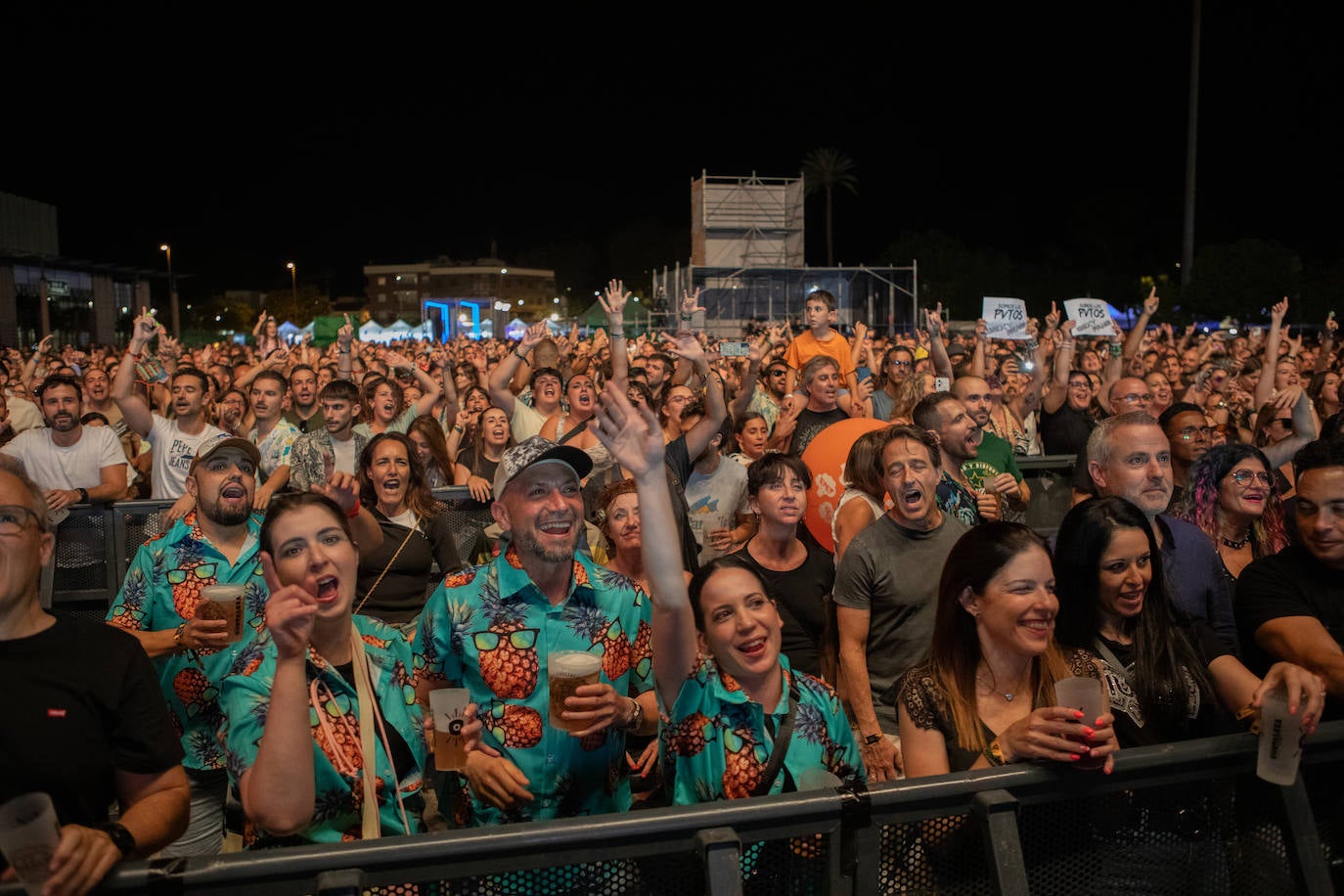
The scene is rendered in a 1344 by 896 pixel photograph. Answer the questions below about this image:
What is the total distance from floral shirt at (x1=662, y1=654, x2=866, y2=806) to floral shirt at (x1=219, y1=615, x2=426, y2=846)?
74 cm

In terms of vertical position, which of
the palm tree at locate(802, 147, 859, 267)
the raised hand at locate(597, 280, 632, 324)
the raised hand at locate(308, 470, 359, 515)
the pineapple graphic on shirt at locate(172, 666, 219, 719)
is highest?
the palm tree at locate(802, 147, 859, 267)

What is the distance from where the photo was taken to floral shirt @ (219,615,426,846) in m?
2.62

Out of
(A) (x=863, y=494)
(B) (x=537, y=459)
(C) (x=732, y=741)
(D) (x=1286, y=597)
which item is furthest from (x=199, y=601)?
(D) (x=1286, y=597)

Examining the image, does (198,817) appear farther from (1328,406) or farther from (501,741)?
(1328,406)

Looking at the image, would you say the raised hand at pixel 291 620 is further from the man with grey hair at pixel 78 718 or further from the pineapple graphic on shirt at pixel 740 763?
the pineapple graphic on shirt at pixel 740 763

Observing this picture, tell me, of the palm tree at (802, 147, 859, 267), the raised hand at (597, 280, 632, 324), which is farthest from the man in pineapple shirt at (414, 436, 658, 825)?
the palm tree at (802, 147, 859, 267)

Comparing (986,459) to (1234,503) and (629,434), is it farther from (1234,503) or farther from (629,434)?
(629,434)

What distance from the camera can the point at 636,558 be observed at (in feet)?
15.4

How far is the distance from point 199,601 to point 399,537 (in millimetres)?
1738

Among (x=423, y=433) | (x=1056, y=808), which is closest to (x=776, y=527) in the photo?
(x=1056, y=808)

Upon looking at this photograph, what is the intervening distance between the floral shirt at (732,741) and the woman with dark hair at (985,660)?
24 centimetres

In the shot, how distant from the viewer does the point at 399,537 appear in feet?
17.4

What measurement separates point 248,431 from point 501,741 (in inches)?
280

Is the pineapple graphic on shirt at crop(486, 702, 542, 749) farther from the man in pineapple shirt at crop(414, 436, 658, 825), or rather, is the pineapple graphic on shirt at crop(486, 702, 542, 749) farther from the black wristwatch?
the black wristwatch
